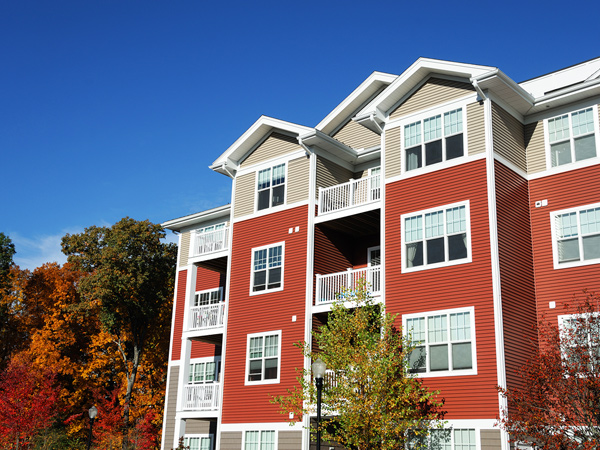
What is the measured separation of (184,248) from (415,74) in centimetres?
1809

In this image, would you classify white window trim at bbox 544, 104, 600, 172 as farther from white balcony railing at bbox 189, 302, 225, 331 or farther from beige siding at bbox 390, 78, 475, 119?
white balcony railing at bbox 189, 302, 225, 331

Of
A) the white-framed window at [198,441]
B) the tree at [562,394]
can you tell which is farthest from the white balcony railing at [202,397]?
the tree at [562,394]

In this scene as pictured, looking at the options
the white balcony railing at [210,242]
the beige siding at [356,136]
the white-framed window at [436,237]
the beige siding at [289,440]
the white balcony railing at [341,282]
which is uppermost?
the beige siding at [356,136]

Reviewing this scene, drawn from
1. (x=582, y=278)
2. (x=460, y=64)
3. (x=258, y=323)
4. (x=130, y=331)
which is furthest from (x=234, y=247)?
(x=130, y=331)

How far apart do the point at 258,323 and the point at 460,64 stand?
12798mm

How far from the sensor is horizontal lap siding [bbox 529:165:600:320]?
20591mm

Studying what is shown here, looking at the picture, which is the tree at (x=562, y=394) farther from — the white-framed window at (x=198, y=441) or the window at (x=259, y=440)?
the white-framed window at (x=198, y=441)

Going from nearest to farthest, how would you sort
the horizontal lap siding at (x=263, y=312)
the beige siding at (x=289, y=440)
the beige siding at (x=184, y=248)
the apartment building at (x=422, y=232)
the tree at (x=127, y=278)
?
1. the apartment building at (x=422, y=232)
2. the beige siding at (x=289, y=440)
3. the horizontal lap siding at (x=263, y=312)
4. the beige siding at (x=184, y=248)
5. the tree at (x=127, y=278)

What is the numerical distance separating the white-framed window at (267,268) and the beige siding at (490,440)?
10.3m

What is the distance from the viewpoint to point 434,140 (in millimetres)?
23078

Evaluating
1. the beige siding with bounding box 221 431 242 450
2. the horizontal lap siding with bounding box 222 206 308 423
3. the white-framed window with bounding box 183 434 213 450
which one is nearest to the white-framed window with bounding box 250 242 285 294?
the horizontal lap siding with bounding box 222 206 308 423

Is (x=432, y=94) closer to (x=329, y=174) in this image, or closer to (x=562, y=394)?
(x=329, y=174)

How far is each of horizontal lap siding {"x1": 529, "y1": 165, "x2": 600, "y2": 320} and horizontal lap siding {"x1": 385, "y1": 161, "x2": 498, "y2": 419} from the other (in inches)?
95.4

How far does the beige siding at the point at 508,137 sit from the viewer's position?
72.3ft
